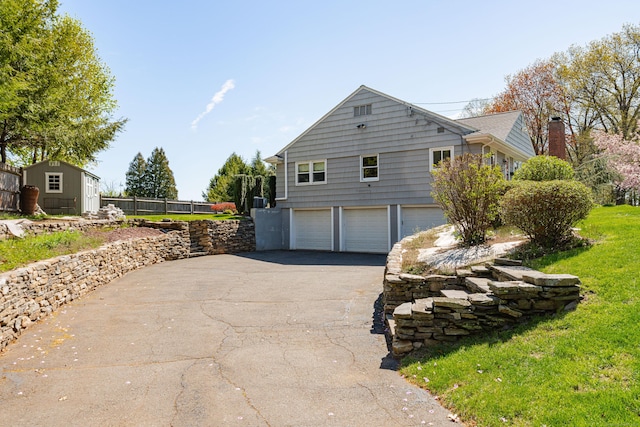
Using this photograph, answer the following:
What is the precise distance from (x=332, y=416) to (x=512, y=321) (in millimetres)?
2657

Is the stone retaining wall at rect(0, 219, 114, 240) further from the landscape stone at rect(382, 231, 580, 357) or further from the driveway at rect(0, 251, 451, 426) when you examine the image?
the landscape stone at rect(382, 231, 580, 357)

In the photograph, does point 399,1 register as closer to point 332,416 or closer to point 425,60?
point 425,60

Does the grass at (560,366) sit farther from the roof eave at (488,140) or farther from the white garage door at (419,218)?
the white garage door at (419,218)

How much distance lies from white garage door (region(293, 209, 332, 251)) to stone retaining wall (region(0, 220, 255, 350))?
232 centimetres

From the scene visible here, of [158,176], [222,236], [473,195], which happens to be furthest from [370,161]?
[158,176]

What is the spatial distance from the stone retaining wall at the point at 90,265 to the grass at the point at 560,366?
20.9ft

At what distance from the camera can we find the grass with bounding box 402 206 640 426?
3146 mm

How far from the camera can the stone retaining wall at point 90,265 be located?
663cm

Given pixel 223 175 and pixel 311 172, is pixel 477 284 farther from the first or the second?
pixel 223 175

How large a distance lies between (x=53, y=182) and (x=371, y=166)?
15.2 metres

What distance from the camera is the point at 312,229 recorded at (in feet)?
65.3

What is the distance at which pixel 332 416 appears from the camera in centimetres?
372

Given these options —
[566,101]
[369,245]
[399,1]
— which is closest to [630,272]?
[399,1]

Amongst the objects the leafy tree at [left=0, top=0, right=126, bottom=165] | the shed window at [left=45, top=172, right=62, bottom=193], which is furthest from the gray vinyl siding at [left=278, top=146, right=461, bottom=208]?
the shed window at [left=45, top=172, right=62, bottom=193]
